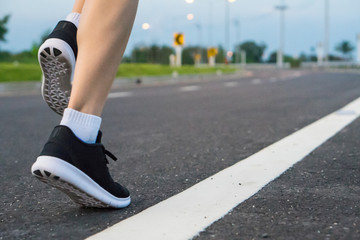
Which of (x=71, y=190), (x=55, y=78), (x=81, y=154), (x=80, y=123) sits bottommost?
(x=71, y=190)

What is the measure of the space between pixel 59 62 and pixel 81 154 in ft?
1.41

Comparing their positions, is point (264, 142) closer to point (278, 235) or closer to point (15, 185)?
point (15, 185)

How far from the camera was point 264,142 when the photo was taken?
3588 mm

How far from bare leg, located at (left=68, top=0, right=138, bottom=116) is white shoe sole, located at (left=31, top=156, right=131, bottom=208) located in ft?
0.71

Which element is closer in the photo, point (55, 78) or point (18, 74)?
point (55, 78)

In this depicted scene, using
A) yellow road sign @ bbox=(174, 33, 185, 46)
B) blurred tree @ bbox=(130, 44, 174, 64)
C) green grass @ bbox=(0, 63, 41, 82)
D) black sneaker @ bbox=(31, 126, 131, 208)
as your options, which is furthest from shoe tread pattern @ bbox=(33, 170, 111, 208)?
blurred tree @ bbox=(130, 44, 174, 64)

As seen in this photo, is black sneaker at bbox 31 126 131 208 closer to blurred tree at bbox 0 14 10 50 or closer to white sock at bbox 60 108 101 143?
white sock at bbox 60 108 101 143

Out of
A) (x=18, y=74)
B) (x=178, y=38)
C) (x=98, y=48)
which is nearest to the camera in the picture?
(x=98, y=48)

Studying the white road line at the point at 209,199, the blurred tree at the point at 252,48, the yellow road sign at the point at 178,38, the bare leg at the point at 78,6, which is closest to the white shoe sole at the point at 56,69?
the bare leg at the point at 78,6

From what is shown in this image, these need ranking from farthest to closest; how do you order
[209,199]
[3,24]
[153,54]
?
[153,54], [3,24], [209,199]

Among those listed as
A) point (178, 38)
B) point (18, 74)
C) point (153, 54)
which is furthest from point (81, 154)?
point (153, 54)

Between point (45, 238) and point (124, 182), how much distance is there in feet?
2.79

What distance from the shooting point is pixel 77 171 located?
1729 mm

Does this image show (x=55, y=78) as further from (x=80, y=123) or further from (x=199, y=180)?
(x=199, y=180)
